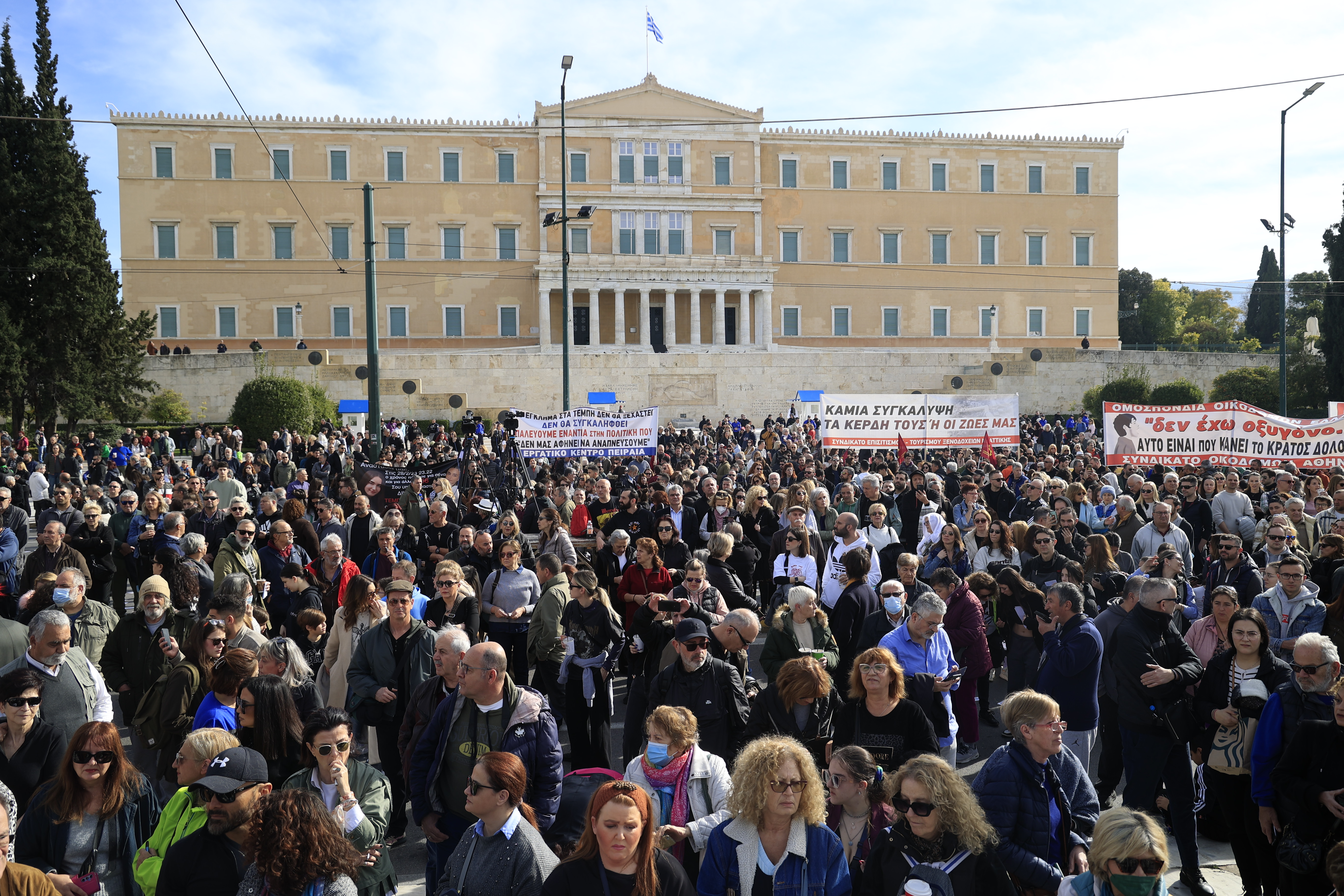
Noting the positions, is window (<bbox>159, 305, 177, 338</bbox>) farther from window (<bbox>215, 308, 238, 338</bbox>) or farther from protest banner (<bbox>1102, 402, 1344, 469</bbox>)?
protest banner (<bbox>1102, 402, 1344, 469</bbox>)

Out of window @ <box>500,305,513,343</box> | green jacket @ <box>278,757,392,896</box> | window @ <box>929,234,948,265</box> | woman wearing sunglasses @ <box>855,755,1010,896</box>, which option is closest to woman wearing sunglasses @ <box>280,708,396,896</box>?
green jacket @ <box>278,757,392,896</box>

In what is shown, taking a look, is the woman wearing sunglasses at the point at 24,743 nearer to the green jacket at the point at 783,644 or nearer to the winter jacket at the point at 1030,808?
the green jacket at the point at 783,644

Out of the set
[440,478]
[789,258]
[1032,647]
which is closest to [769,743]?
[1032,647]

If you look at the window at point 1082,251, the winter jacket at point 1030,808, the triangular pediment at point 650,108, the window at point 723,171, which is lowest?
the winter jacket at point 1030,808

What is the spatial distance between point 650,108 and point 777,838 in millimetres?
49472

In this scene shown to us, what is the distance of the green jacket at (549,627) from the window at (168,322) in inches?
1859

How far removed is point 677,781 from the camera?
13.9 ft

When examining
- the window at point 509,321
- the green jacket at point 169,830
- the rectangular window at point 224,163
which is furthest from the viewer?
the window at point 509,321

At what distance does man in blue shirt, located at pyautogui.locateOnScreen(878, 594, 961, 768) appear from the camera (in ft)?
18.7

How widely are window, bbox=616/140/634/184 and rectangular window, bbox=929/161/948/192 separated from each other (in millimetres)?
15153

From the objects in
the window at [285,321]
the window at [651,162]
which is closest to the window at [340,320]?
the window at [285,321]

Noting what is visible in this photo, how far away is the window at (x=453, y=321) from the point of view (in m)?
50.7

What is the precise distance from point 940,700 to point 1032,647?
244cm

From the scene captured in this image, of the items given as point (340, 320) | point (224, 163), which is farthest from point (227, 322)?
point (224, 163)
